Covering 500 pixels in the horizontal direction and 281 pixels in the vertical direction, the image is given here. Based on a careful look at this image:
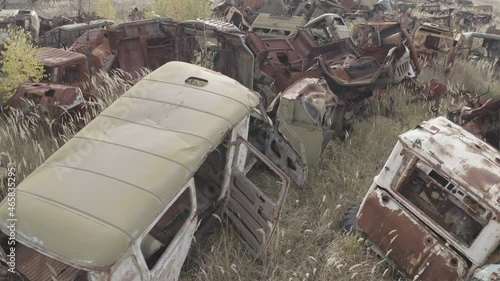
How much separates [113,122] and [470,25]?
1700 centimetres

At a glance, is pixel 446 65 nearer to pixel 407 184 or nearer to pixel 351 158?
pixel 351 158

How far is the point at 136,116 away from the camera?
3426 mm

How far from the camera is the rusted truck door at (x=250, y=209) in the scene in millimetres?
3459

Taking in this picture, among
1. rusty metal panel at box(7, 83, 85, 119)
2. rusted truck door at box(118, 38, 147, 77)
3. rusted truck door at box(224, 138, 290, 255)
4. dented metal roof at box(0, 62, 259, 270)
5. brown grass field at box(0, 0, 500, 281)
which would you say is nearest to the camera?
dented metal roof at box(0, 62, 259, 270)

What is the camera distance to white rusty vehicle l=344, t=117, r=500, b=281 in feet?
10.5

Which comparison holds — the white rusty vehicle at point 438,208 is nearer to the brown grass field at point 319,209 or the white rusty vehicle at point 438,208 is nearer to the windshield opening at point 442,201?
the windshield opening at point 442,201

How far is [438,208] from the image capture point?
12.7ft

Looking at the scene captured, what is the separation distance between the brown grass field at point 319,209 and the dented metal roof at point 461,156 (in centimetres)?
112

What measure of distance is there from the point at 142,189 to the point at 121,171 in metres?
0.25

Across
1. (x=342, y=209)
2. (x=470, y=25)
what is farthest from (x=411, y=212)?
(x=470, y=25)

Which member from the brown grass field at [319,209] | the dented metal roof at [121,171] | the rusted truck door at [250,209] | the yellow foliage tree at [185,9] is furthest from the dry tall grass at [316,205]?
the yellow foliage tree at [185,9]

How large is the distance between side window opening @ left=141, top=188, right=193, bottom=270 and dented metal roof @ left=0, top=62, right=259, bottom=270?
420 millimetres

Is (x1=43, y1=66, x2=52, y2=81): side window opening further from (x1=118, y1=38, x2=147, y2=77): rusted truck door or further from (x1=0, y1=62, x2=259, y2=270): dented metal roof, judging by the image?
(x1=0, y1=62, x2=259, y2=270): dented metal roof

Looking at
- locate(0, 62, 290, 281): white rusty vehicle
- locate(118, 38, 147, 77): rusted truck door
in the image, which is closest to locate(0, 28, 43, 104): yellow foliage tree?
locate(118, 38, 147, 77): rusted truck door
